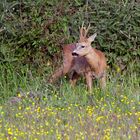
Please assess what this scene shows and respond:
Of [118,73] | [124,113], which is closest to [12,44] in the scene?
[118,73]

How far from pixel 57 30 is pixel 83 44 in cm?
144

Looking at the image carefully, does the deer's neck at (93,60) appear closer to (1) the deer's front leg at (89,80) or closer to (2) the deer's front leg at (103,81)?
(1) the deer's front leg at (89,80)

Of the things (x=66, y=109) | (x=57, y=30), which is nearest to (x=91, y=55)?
(x=57, y=30)

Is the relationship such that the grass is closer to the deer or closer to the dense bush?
the deer

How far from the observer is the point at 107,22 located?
1435cm

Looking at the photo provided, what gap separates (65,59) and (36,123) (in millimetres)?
3561

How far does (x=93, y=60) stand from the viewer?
13.4 meters

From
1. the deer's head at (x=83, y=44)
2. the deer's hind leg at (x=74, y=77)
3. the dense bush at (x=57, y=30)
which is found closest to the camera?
the deer's head at (x=83, y=44)

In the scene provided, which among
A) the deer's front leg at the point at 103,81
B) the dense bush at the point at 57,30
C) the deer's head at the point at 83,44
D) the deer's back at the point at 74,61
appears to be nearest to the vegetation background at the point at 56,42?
the dense bush at the point at 57,30

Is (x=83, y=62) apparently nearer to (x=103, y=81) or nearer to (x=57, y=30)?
(x=103, y=81)

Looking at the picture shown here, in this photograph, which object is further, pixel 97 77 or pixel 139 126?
pixel 97 77

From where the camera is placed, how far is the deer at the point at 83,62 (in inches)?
520

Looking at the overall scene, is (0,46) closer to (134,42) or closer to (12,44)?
(12,44)

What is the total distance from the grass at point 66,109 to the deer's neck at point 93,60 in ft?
0.93
